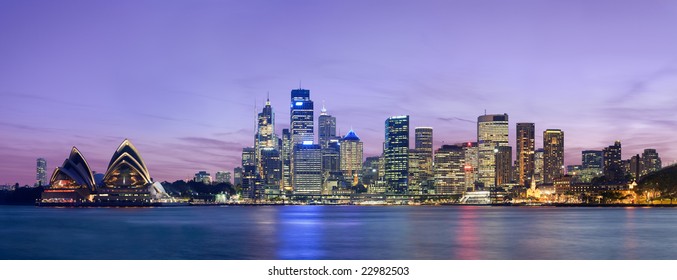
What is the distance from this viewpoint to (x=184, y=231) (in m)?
64.8

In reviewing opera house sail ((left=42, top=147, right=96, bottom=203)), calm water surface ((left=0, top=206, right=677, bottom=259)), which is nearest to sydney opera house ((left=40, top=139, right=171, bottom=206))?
opera house sail ((left=42, top=147, right=96, bottom=203))

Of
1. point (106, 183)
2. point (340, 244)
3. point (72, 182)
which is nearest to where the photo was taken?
point (340, 244)

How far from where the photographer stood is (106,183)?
166m

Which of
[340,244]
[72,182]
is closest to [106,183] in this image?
[72,182]

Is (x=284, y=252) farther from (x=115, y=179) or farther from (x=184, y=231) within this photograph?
(x=115, y=179)

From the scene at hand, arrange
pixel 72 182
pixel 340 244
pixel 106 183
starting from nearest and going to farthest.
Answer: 1. pixel 340 244
2. pixel 72 182
3. pixel 106 183

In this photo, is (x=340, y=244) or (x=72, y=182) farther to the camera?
(x=72, y=182)

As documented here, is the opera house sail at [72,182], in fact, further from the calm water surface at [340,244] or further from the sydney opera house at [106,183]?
the calm water surface at [340,244]

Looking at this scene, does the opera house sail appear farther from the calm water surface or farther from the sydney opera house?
the calm water surface

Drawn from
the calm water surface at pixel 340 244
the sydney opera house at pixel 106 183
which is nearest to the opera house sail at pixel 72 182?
the sydney opera house at pixel 106 183

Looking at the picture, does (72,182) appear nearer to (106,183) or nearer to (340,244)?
(106,183)

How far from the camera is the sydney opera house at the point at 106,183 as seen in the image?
155 m
